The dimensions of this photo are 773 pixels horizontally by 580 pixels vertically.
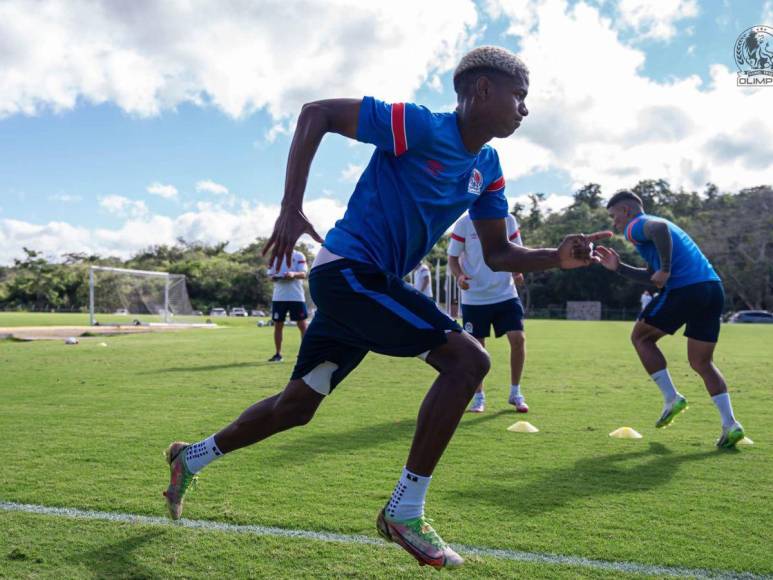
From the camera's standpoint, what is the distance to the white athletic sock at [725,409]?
16.9ft

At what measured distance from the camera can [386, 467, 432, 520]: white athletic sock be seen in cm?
262

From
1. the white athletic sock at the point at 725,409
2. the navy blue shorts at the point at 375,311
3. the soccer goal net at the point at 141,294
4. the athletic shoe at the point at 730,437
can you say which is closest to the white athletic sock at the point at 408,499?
the navy blue shorts at the point at 375,311

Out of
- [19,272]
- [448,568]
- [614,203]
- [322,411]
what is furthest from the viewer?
[19,272]

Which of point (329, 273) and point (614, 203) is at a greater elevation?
point (614, 203)

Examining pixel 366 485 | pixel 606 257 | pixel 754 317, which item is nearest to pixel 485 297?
pixel 606 257

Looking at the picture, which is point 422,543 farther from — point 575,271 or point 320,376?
point 575,271

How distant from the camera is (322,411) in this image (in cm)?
641

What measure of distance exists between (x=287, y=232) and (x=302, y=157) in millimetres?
338

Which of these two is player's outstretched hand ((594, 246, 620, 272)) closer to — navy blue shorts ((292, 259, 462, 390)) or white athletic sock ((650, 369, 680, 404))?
navy blue shorts ((292, 259, 462, 390))

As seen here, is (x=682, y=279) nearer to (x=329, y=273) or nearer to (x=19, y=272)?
(x=329, y=273)

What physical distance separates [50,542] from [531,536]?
7.00ft

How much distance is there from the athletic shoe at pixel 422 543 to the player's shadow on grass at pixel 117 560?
96 cm

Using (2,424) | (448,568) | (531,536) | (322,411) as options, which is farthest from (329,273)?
(2,424)

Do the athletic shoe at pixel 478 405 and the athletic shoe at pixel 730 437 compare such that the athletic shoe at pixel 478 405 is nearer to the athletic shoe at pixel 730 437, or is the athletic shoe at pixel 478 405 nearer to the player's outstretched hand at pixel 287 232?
the athletic shoe at pixel 730 437
